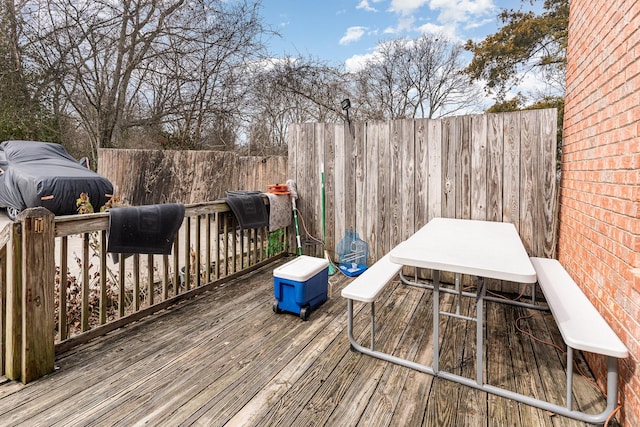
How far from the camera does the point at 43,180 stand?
5.18 metres

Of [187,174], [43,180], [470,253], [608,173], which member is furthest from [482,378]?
[43,180]

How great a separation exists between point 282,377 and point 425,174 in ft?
8.34

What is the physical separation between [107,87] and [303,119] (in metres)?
4.83

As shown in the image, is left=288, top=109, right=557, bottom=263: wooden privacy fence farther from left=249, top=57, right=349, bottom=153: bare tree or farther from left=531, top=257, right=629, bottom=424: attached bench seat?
left=249, top=57, right=349, bottom=153: bare tree

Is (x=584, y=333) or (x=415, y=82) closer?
(x=584, y=333)

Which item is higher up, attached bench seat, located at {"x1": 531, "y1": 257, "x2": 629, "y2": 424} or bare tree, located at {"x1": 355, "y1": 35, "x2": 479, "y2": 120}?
bare tree, located at {"x1": 355, "y1": 35, "x2": 479, "y2": 120}

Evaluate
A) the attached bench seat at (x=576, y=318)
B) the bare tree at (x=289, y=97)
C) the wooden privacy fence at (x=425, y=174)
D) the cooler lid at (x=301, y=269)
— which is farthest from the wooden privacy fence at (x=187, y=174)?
the attached bench seat at (x=576, y=318)

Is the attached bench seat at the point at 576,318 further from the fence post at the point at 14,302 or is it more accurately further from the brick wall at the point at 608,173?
the fence post at the point at 14,302

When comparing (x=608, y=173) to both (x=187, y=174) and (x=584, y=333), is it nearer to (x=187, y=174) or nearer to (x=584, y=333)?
(x=584, y=333)

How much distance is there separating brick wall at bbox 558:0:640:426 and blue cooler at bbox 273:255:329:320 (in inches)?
74.9

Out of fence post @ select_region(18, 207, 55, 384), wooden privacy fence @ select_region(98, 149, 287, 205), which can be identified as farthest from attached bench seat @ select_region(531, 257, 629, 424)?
wooden privacy fence @ select_region(98, 149, 287, 205)

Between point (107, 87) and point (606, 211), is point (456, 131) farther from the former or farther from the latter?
point (107, 87)

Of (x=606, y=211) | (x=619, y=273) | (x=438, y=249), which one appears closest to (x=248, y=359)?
(x=438, y=249)

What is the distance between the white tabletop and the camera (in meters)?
1.61
